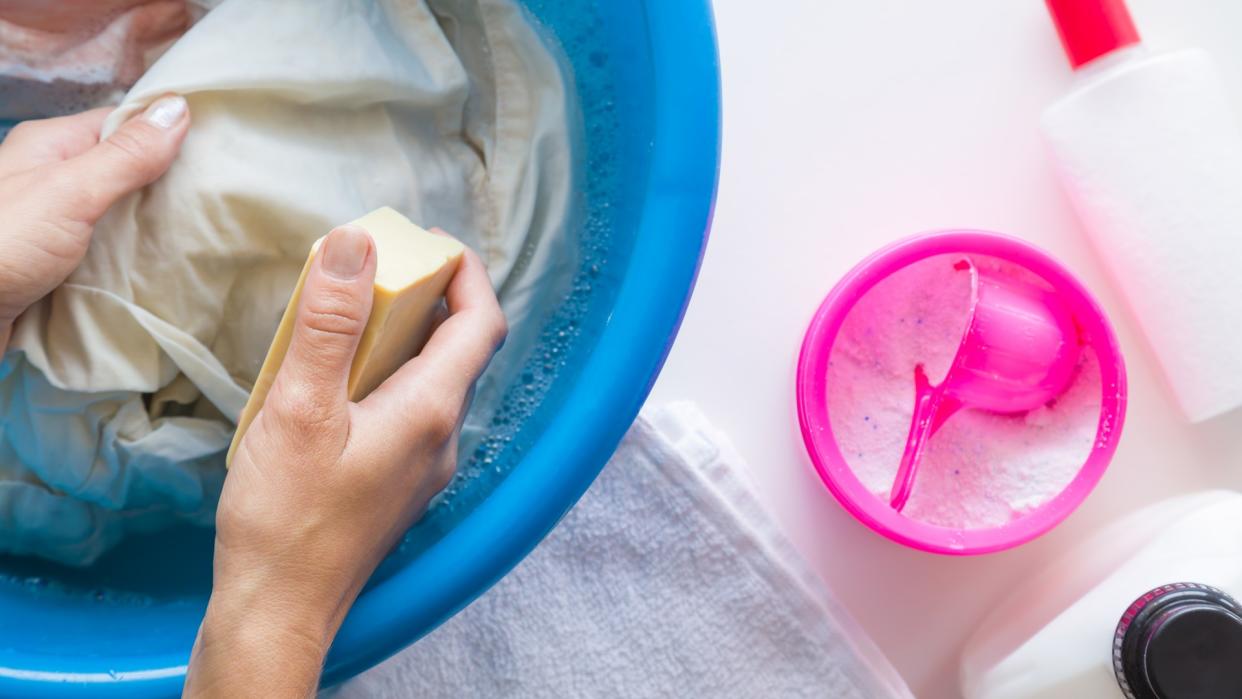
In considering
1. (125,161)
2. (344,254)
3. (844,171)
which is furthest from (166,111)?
(844,171)

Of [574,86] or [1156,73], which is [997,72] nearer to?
[1156,73]

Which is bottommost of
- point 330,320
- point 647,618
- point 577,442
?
point 647,618

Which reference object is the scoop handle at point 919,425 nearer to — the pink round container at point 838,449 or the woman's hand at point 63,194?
the pink round container at point 838,449

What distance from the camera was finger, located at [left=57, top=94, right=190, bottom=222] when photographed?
526 millimetres

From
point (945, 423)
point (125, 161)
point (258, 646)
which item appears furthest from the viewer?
point (945, 423)

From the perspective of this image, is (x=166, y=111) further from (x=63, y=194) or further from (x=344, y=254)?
(x=344, y=254)

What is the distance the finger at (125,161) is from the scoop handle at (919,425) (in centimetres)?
45

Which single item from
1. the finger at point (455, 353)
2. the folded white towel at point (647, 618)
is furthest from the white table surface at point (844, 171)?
the finger at point (455, 353)

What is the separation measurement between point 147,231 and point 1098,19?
0.55 meters

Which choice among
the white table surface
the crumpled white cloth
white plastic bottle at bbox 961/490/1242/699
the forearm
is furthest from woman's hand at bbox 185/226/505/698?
white plastic bottle at bbox 961/490/1242/699

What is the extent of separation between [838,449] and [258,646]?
1.11 feet

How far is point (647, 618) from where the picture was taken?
0.67 m

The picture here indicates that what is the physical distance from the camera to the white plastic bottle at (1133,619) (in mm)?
509

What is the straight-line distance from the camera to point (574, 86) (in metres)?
0.65
